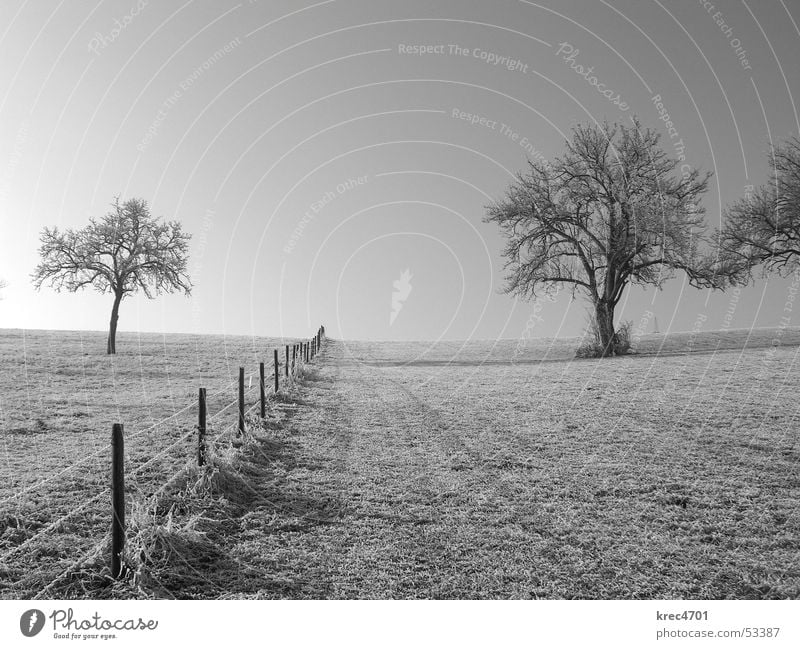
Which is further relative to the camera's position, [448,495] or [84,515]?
[448,495]

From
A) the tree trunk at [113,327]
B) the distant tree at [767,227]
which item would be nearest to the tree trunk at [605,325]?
the distant tree at [767,227]

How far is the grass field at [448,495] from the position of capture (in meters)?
5.57

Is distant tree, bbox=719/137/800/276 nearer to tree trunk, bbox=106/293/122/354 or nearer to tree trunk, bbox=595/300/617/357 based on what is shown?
tree trunk, bbox=595/300/617/357

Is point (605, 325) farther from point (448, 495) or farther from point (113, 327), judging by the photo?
point (113, 327)

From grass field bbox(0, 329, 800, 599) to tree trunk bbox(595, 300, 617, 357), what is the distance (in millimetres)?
14047

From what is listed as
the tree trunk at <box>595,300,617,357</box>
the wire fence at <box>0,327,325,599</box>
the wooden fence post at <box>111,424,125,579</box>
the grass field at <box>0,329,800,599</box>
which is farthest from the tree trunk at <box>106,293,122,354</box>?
the wooden fence post at <box>111,424,125,579</box>

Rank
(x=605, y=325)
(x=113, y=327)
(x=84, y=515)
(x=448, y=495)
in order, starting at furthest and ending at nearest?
(x=113, y=327) → (x=605, y=325) → (x=448, y=495) → (x=84, y=515)

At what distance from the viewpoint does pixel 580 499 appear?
812 centimetres

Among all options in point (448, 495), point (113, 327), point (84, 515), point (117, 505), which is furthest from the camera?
point (113, 327)

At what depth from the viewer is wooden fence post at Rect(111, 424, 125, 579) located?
5.38 meters

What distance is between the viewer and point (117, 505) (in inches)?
216

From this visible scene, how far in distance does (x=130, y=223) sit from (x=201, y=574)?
43.0 metres

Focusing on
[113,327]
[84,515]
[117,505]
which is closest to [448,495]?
[117,505]

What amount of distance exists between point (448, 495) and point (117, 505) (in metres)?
4.49
